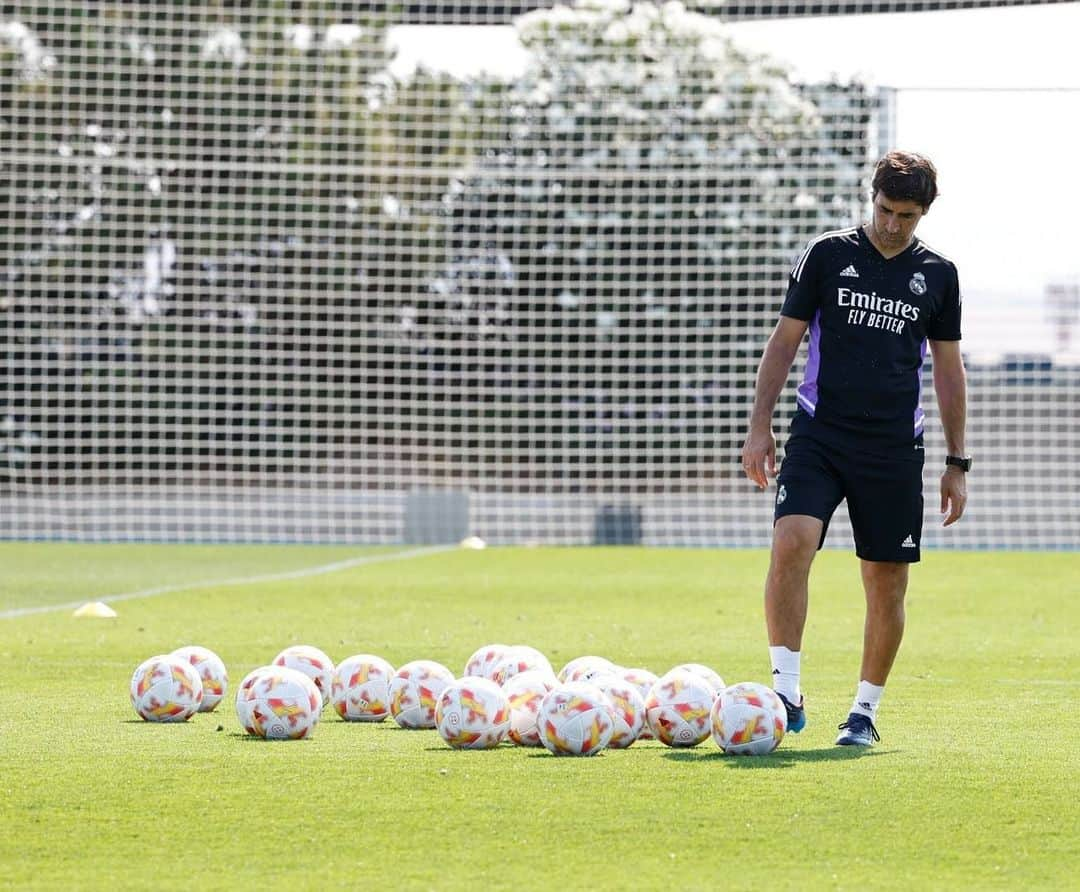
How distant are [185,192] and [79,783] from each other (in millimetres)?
28021

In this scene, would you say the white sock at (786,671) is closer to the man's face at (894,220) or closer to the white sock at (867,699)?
the white sock at (867,699)

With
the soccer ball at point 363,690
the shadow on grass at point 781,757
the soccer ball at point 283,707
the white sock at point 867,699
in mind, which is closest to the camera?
the shadow on grass at point 781,757

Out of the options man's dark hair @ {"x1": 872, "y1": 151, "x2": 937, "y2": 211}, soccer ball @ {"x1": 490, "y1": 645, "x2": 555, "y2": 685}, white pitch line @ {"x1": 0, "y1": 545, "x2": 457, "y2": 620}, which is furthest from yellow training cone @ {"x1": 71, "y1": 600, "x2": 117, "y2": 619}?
man's dark hair @ {"x1": 872, "y1": 151, "x2": 937, "y2": 211}

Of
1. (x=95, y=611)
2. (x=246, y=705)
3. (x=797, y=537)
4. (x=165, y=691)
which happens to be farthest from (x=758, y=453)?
(x=95, y=611)

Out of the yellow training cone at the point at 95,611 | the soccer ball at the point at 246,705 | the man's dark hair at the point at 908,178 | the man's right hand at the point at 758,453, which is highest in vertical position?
the man's dark hair at the point at 908,178

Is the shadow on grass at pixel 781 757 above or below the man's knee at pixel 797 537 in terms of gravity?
below

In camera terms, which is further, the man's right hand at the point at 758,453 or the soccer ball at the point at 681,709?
the man's right hand at the point at 758,453

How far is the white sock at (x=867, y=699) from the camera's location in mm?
6426

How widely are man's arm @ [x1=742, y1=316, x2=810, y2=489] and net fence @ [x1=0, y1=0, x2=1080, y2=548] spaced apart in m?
14.1

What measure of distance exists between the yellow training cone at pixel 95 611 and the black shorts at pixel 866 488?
6440mm

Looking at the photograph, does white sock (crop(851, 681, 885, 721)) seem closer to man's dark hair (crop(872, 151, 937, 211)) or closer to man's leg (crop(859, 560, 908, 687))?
man's leg (crop(859, 560, 908, 687))

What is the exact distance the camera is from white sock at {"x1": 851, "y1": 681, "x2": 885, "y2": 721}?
6.43m

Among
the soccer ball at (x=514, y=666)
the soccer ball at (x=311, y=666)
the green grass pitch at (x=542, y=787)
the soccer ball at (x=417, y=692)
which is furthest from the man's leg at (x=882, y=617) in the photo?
the soccer ball at (x=311, y=666)

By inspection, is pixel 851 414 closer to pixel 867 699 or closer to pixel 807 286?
pixel 807 286
